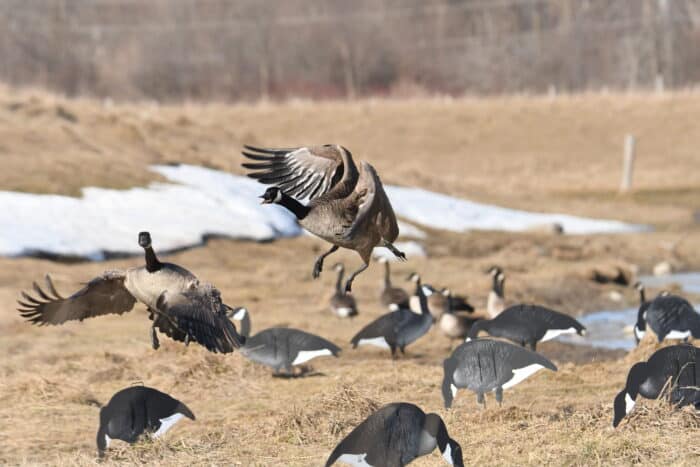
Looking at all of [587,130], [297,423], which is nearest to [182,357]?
[297,423]

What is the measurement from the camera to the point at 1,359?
16.0 metres

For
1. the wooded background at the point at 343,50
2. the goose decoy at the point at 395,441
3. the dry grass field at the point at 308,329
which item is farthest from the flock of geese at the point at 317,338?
the wooded background at the point at 343,50

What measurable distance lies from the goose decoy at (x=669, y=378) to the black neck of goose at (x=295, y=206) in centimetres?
309

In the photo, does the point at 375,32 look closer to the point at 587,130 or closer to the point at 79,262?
the point at 587,130

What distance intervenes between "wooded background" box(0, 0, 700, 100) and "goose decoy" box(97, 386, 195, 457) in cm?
8454

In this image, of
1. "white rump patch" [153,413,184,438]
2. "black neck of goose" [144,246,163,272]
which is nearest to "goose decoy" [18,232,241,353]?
"black neck of goose" [144,246,163,272]

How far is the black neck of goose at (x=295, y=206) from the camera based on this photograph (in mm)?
9492

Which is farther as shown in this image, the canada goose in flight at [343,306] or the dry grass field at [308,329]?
the canada goose in flight at [343,306]

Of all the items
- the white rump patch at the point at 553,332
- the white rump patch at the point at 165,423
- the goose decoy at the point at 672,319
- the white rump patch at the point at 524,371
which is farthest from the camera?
the white rump patch at the point at 553,332

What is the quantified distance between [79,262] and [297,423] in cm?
1266

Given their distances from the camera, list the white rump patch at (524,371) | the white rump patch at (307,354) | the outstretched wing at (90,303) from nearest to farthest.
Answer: the outstretched wing at (90,303) < the white rump patch at (524,371) < the white rump patch at (307,354)

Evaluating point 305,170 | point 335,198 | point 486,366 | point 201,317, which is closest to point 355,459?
point 201,317

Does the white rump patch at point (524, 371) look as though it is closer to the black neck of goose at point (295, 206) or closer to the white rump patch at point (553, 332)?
the white rump patch at point (553, 332)

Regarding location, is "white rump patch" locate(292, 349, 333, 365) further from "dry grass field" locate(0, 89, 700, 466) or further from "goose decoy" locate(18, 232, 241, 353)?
"goose decoy" locate(18, 232, 241, 353)
